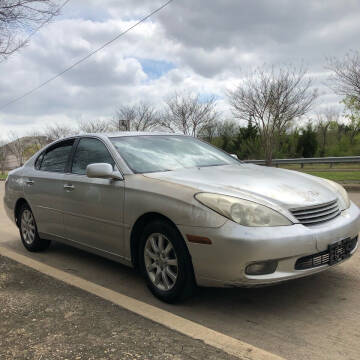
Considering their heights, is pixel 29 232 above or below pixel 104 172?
below

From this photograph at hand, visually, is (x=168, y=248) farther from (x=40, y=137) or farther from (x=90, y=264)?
(x=40, y=137)

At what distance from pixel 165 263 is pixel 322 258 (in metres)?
1.27

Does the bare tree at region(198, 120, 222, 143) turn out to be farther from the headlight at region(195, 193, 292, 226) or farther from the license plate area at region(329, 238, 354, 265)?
the headlight at region(195, 193, 292, 226)

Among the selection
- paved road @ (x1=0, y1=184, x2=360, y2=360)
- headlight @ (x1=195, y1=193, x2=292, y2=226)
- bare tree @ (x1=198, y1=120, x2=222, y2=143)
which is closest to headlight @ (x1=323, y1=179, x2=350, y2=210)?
paved road @ (x1=0, y1=184, x2=360, y2=360)

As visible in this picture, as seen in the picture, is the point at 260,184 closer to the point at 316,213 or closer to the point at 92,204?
the point at 316,213

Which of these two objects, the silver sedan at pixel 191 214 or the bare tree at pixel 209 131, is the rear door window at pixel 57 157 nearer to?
the silver sedan at pixel 191 214

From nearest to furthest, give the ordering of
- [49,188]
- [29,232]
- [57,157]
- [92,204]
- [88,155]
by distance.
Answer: [92,204]
[88,155]
[49,188]
[57,157]
[29,232]

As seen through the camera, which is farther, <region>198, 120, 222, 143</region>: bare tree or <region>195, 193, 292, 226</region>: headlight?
<region>198, 120, 222, 143</region>: bare tree

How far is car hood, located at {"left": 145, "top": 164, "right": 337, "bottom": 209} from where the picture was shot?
323 cm

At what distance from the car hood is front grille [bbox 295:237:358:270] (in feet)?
1.29

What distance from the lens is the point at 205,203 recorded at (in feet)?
10.3

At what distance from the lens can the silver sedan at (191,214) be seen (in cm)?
305

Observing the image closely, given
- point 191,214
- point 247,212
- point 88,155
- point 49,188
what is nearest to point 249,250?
point 247,212

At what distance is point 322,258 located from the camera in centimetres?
324
